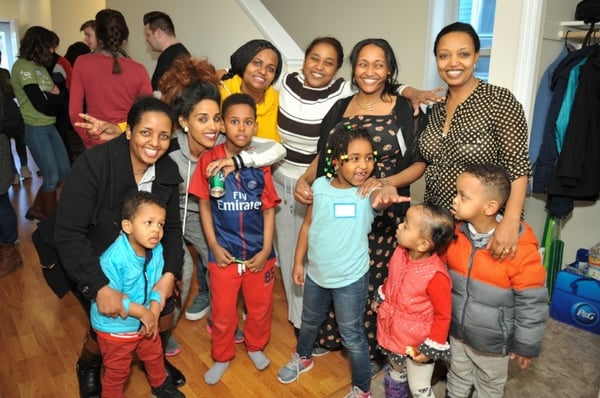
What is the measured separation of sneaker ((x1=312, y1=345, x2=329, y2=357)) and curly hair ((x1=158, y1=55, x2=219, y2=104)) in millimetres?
1352

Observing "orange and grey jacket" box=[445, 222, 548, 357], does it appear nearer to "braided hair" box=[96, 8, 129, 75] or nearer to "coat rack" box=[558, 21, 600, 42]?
"coat rack" box=[558, 21, 600, 42]

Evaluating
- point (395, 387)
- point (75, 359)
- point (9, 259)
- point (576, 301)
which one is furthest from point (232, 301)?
point (9, 259)

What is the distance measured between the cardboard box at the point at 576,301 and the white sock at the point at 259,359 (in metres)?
1.72

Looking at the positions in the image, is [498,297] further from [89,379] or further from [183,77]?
[89,379]

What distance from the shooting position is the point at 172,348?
7.83 feet

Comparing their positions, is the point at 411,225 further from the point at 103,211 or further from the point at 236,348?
the point at 236,348

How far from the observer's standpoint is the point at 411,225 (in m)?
1.62

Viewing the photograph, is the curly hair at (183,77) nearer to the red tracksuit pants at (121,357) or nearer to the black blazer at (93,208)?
the black blazer at (93,208)

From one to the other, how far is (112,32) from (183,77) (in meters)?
1.08

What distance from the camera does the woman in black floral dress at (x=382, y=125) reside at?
1915mm

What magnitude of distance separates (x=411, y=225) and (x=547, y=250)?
70.4 inches

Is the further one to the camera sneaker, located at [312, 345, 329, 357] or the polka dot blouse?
sneaker, located at [312, 345, 329, 357]

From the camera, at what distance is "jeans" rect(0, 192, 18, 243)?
3322 millimetres

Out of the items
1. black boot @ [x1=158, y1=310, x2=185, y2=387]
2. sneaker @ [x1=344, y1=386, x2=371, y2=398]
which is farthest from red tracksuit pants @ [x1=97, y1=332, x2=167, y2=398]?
sneaker @ [x1=344, y1=386, x2=371, y2=398]
